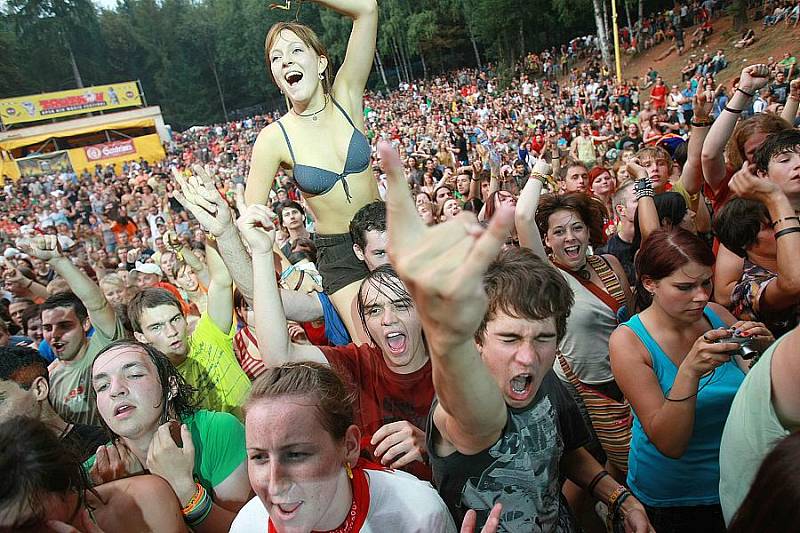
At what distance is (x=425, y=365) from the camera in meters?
1.98

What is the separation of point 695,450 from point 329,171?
199 centimetres

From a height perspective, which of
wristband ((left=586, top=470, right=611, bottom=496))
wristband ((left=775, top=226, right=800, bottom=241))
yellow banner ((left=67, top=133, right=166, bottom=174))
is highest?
yellow banner ((left=67, top=133, right=166, bottom=174))

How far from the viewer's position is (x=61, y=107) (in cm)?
3666

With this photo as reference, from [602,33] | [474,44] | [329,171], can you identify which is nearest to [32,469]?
[329,171]

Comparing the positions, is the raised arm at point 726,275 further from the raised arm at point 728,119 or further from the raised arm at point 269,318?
the raised arm at point 269,318

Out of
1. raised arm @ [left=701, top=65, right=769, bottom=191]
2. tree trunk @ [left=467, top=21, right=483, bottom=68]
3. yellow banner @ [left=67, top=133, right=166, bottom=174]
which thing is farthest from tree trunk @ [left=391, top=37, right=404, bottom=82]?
raised arm @ [left=701, top=65, right=769, bottom=191]

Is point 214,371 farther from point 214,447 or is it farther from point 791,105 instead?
point 791,105

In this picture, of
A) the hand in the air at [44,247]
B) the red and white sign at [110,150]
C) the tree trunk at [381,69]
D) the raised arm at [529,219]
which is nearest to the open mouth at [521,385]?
the raised arm at [529,219]

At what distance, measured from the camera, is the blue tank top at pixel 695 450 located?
1.79 m

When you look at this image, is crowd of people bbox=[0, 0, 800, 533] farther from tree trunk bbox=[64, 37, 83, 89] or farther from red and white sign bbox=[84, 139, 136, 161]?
tree trunk bbox=[64, 37, 83, 89]

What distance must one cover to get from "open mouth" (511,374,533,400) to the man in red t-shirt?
0.56m

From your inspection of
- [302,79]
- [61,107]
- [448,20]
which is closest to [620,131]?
[302,79]

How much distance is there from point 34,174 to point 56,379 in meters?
35.2

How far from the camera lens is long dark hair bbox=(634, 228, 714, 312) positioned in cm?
194
